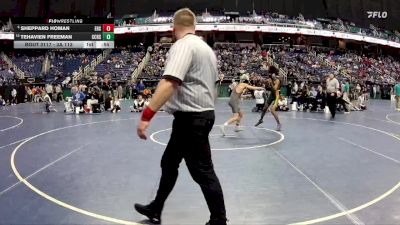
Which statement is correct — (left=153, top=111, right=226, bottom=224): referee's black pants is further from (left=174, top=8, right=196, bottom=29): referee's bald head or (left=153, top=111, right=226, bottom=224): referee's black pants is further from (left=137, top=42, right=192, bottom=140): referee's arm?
(left=174, top=8, right=196, bottom=29): referee's bald head

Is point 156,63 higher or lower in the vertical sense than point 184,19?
higher

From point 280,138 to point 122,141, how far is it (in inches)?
160

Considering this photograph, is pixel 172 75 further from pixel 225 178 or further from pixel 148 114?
pixel 225 178

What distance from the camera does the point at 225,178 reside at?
6516mm

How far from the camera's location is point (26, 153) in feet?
29.3

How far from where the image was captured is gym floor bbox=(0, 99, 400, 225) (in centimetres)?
475

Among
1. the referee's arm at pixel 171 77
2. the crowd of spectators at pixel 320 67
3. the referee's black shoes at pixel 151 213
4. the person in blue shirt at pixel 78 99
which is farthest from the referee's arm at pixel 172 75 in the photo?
the crowd of spectators at pixel 320 67

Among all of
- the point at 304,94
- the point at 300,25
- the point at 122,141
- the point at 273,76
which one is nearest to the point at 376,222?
the point at 122,141
